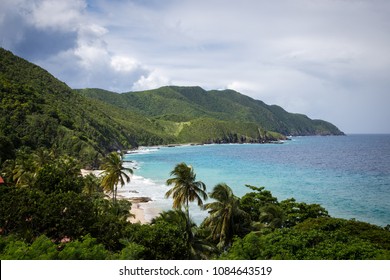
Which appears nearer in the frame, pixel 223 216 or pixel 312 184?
pixel 223 216

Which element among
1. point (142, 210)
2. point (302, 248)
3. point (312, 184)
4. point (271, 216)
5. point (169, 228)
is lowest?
point (142, 210)

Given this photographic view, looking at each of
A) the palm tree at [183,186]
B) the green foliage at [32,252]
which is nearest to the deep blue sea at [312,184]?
the palm tree at [183,186]

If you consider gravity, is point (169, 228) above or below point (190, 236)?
above

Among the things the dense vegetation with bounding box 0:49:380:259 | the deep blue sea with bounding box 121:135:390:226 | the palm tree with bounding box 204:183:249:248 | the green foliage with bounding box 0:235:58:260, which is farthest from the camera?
the deep blue sea with bounding box 121:135:390:226

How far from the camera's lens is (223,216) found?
2008 centimetres

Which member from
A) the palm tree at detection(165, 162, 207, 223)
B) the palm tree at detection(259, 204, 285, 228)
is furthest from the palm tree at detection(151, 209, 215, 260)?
the palm tree at detection(259, 204, 285, 228)

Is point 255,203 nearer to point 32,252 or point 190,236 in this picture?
point 190,236

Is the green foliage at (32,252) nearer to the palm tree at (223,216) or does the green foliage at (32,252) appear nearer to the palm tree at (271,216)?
the palm tree at (223,216)

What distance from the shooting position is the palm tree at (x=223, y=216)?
785 inches

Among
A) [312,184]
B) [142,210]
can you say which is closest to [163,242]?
[142,210]

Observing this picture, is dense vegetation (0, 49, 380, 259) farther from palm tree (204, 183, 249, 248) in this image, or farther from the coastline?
the coastline

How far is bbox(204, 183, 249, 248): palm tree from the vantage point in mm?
19938

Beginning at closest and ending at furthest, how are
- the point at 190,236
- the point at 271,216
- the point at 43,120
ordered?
the point at 190,236, the point at 271,216, the point at 43,120

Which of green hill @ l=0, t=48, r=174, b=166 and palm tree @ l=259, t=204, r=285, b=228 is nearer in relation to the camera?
palm tree @ l=259, t=204, r=285, b=228
